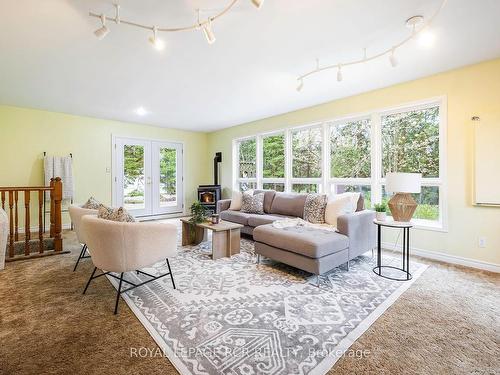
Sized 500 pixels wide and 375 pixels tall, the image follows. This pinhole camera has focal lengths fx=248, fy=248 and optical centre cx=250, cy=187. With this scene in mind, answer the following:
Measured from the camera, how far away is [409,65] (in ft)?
9.99

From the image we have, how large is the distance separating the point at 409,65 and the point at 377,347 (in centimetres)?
313

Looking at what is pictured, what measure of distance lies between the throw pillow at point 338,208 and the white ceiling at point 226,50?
5.50 feet

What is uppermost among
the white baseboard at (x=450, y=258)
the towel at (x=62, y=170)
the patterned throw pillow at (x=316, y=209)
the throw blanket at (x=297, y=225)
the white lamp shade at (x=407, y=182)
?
the towel at (x=62, y=170)

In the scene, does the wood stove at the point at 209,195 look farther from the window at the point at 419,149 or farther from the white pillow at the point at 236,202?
the window at the point at 419,149

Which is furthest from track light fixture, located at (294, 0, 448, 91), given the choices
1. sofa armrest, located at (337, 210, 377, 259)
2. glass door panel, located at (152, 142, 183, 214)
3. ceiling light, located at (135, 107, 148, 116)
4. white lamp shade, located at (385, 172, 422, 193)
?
glass door panel, located at (152, 142, 183, 214)

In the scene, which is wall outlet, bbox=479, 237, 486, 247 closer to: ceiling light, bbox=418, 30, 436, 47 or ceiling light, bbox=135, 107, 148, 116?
ceiling light, bbox=418, 30, 436, 47

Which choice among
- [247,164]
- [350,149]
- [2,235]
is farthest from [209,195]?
[2,235]

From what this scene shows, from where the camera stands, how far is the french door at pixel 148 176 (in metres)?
6.05

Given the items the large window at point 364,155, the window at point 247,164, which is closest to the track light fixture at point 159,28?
the large window at point 364,155

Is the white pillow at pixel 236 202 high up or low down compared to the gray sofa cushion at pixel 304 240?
up

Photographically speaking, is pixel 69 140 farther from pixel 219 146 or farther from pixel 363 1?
pixel 363 1

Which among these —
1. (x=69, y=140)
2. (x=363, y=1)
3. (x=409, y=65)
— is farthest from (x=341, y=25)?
(x=69, y=140)

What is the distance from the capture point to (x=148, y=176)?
6.46m

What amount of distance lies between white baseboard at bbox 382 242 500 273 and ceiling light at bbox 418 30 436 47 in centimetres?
260
